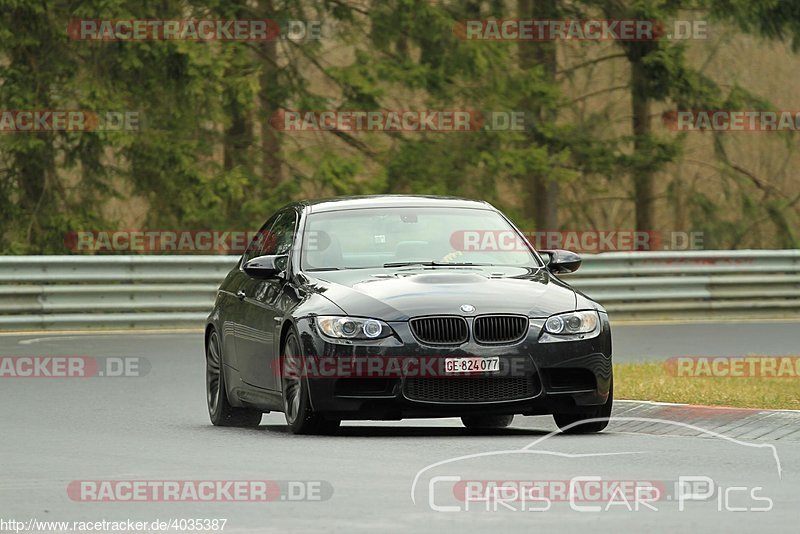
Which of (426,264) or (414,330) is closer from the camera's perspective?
(414,330)

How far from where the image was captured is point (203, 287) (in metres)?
25.5

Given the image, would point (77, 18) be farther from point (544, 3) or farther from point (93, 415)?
point (93, 415)

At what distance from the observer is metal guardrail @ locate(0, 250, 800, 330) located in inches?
988

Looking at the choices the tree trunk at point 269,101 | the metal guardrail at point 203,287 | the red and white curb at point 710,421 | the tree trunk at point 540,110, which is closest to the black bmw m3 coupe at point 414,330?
the red and white curb at point 710,421

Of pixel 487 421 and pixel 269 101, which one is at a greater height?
pixel 269 101

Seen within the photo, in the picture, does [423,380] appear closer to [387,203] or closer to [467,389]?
[467,389]

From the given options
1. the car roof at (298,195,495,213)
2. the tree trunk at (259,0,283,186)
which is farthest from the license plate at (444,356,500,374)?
the tree trunk at (259,0,283,186)

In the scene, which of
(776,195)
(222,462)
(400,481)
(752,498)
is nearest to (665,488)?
(752,498)

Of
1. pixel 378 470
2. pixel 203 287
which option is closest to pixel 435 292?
pixel 378 470

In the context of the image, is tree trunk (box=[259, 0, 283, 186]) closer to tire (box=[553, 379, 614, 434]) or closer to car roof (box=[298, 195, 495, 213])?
car roof (box=[298, 195, 495, 213])

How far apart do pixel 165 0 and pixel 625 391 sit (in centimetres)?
1777

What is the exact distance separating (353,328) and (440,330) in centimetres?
53

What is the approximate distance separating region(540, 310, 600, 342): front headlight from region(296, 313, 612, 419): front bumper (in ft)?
0.16

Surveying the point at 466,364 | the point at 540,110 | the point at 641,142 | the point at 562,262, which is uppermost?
the point at 562,262
